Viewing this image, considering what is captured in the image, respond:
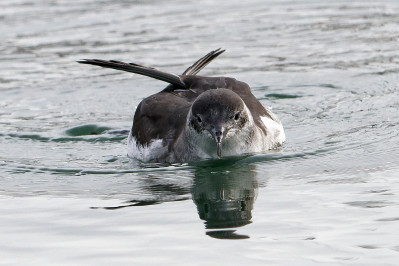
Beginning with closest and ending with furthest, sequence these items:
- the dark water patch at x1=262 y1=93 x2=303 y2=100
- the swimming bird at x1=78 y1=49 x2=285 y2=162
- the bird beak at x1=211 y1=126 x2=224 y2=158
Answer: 1. the bird beak at x1=211 y1=126 x2=224 y2=158
2. the swimming bird at x1=78 y1=49 x2=285 y2=162
3. the dark water patch at x1=262 y1=93 x2=303 y2=100

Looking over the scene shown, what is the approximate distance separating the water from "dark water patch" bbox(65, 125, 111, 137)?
26mm

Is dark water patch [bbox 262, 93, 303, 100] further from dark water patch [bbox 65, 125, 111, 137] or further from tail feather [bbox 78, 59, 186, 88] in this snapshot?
tail feather [bbox 78, 59, 186, 88]

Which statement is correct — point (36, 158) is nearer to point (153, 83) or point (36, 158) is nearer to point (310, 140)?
point (310, 140)

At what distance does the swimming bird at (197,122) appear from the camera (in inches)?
370

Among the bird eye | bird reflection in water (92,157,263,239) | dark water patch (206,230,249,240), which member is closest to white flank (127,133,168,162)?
bird reflection in water (92,157,263,239)

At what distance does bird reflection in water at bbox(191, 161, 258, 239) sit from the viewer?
24.2 ft

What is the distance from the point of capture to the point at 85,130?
1216 cm

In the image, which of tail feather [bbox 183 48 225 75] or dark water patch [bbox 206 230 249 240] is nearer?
dark water patch [bbox 206 230 249 240]

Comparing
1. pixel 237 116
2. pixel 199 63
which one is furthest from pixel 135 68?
pixel 237 116

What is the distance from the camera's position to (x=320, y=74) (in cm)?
1429

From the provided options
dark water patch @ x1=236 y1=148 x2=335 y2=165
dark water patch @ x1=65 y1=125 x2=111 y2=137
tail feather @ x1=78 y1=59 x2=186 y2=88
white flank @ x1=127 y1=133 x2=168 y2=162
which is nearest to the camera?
dark water patch @ x1=236 y1=148 x2=335 y2=165

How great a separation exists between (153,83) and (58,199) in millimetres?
6316

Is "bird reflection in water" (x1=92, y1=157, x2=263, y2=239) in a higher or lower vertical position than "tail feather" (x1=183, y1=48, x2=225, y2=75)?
lower

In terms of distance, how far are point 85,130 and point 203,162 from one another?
276 centimetres
